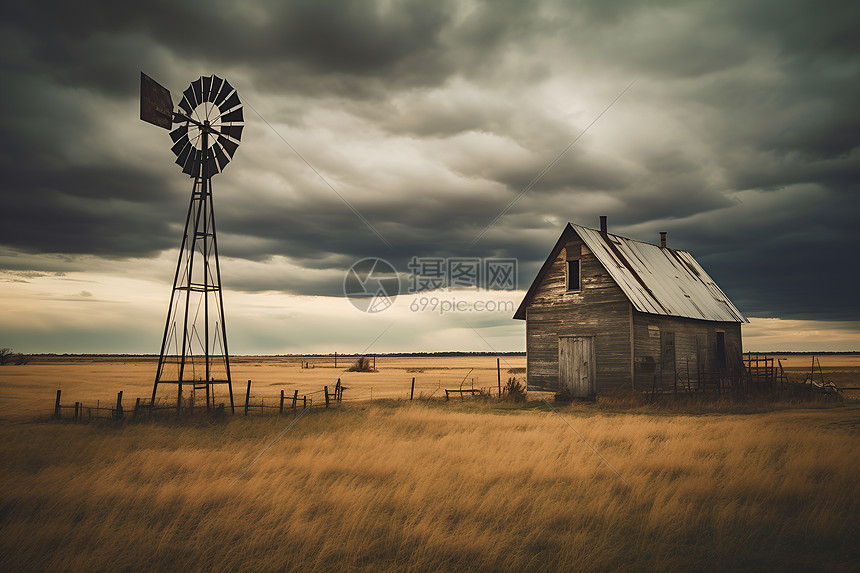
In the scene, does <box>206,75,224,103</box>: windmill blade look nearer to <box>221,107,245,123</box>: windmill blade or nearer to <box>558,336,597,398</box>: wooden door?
<box>221,107,245,123</box>: windmill blade

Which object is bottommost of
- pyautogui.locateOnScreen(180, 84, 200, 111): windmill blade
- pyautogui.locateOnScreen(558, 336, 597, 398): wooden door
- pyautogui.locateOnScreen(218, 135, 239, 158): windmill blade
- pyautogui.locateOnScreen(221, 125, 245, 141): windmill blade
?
pyautogui.locateOnScreen(558, 336, 597, 398): wooden door

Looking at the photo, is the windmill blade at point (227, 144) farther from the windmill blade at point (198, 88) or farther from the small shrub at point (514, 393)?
the small shrub at point (514, 393)

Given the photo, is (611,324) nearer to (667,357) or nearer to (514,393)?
(667,357)

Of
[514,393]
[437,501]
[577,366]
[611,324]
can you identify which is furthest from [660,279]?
[437,501]

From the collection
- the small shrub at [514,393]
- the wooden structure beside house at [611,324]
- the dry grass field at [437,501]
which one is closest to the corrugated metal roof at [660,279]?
the wooden structure beside house at [611,324]

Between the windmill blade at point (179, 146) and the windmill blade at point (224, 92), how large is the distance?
70.4 inches

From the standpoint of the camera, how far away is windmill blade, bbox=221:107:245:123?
19641 mm

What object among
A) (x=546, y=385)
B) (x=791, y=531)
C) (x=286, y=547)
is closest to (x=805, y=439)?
(x=791, y=531)

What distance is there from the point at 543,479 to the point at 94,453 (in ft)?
33.4

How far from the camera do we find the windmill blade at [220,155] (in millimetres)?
19516

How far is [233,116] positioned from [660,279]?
22.1 m

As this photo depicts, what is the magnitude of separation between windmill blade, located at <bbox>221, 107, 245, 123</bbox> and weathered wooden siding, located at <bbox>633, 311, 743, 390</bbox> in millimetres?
18092

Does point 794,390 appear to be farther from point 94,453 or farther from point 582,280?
point 94,453

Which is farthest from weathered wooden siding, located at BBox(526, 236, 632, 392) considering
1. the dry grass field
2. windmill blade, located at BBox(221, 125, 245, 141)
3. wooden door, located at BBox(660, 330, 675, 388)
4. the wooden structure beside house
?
windmill blade, located at BBox(221, 125, 245, 141)
